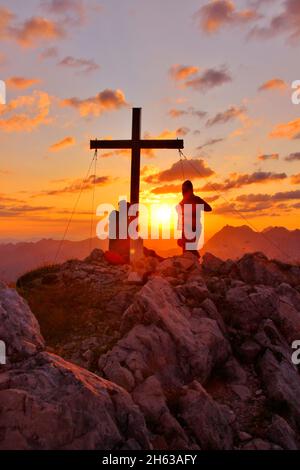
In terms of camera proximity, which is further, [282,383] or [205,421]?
[282,383]

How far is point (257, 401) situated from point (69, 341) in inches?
245

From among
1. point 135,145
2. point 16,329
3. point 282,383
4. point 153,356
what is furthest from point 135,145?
point 16,329

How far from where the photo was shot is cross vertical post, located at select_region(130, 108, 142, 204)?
24547 millimetres

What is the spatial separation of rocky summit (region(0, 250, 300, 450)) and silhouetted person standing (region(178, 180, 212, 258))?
1062mm

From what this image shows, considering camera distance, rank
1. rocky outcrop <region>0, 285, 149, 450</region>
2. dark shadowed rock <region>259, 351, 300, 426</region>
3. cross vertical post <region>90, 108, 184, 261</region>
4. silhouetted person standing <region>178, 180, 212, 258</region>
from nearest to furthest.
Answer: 1. rocky outcrop <region>0, 285, 149, 450</region>
2. dark shadowed rock <region>259, 351, 300, 426</region>
3. silhouetted person standing <region>178, 180, 212, 258</region>
4. cross vertical post <region>90, 108, 184, 261</region>

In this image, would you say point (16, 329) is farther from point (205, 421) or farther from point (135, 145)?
point (135, 145)

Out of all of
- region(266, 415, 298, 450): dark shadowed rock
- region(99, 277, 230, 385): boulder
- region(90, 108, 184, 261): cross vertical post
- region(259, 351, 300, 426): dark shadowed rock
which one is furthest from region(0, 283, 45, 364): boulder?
region(90, 108, 184, 261): cross vertical post

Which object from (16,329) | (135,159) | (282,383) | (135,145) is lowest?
(282,383)

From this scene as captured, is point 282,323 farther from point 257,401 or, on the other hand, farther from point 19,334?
point 19,334

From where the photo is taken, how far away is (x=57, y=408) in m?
7.94

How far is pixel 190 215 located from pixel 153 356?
993 centimetres

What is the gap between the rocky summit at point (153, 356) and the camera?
8172mm

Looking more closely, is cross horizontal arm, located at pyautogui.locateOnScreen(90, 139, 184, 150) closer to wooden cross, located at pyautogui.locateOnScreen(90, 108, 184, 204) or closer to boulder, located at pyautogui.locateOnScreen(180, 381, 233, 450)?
wooden cross, located at pyautogui.locateOnScreen(90, 108, 184, 204)

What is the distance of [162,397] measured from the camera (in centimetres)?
1178
